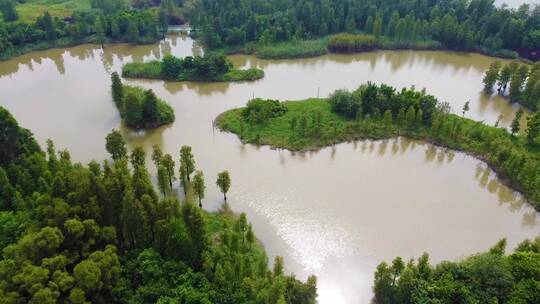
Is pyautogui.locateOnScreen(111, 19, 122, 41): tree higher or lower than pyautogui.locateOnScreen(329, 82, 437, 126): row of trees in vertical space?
higher

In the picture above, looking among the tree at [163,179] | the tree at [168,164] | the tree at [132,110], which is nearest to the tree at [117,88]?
the tree at [132,110]

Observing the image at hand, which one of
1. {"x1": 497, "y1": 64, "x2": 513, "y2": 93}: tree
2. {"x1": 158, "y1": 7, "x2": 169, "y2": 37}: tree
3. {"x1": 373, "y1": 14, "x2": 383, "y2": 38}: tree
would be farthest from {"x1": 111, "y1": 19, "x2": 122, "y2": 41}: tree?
{"x1": 497, "y1": 64, "x2": 513, "y2": 93}: tree

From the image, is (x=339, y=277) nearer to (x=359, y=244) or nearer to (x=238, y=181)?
(x=359, y=244)

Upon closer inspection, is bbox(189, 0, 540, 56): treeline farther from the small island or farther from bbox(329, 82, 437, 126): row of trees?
bbox(329, 82, 437, 126): row of trees

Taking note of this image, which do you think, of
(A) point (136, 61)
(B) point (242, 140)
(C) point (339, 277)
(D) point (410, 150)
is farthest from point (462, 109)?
Answer: (A) point (136, 61)

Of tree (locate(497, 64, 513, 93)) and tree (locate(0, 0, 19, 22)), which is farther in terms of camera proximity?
tree (locate(0, 0, 19, 22))

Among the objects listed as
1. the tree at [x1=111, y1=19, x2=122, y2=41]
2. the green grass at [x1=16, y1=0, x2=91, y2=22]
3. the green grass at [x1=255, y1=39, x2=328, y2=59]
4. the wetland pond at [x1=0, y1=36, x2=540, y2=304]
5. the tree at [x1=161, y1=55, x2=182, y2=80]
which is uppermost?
the green grass at [x1=16, y1=0, x2=91, y2=22]

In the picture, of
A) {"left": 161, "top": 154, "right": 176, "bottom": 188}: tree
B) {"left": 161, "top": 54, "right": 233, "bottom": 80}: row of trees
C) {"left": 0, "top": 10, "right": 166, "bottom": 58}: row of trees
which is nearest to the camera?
{"left": 161, "top": 154, "right": 176, "bottom": 188}: tree
